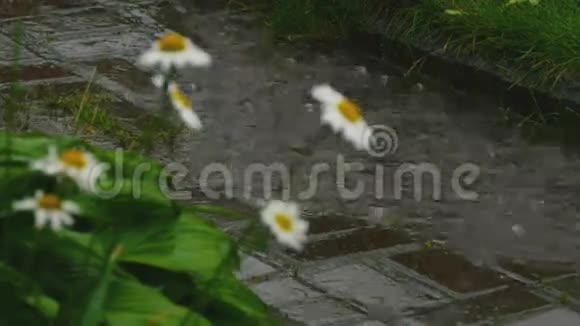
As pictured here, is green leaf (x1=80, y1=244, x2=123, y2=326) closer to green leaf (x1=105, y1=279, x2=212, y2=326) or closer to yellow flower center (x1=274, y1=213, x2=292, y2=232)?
green leaf (x1=105, y1=279, x2=212, y2=326)

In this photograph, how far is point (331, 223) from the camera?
17.4ft

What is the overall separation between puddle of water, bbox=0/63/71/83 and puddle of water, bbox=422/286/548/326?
313 centimetres

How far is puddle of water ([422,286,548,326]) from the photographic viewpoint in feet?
14.7

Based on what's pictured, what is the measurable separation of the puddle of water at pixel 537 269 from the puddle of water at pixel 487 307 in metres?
0.15

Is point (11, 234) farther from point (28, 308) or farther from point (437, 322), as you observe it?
point (437, 322)

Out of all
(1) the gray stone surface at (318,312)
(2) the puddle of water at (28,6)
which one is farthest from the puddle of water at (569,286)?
(2) the puddle of water at (28,6)

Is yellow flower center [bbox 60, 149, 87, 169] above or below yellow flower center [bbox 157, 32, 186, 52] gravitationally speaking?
below

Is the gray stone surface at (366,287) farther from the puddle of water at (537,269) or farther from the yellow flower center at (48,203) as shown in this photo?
the yellow flower center at (48,203)

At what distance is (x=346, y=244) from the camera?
5082 mm

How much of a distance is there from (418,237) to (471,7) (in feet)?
8.16

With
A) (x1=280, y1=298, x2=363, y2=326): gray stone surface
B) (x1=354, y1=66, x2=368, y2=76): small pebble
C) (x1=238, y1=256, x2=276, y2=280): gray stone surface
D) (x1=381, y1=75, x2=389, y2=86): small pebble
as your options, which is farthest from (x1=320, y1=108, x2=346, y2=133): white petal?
(x1=354, y1=66, x2=368, y2=76): small pebble

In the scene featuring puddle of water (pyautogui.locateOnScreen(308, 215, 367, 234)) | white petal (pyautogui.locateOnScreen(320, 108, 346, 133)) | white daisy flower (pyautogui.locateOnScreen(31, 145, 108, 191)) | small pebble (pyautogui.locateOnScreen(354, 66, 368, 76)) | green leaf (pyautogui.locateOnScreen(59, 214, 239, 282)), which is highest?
white petal (pyautogui.locateOnScreen(320, 108, 346, 133))

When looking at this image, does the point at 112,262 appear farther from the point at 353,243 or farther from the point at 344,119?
the point at 353,243

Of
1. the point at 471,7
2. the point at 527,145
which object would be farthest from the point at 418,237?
the point at 471,7
